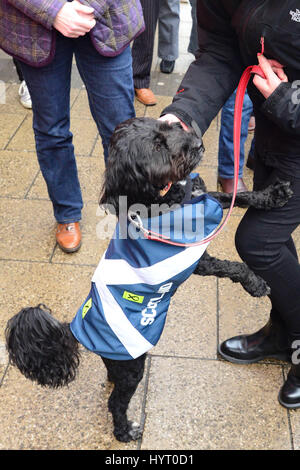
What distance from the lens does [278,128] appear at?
1835 millimetres

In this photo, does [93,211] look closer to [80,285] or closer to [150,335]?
[80,285]

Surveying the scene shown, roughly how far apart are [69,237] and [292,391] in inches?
70.9

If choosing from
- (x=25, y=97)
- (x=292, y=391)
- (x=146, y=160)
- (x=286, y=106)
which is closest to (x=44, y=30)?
(x=146, y=160)

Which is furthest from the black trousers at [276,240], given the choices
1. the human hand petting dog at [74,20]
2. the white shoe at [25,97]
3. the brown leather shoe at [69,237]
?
the white shoe at [25,97]

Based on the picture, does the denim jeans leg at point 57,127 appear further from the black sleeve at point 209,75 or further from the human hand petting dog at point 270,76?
the human hand petting dog at point 270,76

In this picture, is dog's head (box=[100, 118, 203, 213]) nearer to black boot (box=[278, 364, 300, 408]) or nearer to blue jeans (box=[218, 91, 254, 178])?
black boot (box=[278, 364, 300, 408])

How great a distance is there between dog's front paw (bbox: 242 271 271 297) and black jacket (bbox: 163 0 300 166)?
2.15ft

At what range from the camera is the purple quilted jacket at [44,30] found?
92.7 inches

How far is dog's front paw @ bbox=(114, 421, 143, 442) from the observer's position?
7.17ft

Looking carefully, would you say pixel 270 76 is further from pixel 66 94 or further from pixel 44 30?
pixel 66 94

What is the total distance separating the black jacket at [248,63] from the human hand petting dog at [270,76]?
2cm

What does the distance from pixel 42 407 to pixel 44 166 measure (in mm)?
1560

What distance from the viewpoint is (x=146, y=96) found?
16.0ft
